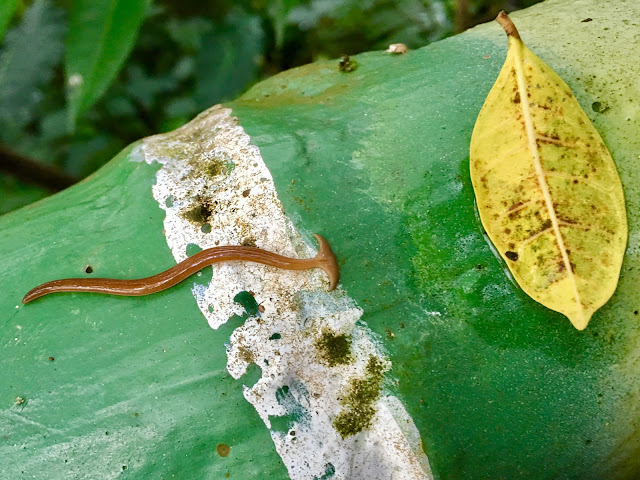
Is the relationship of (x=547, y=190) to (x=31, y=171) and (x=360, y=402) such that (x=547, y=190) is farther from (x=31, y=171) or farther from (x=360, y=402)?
(x=31, y=171)

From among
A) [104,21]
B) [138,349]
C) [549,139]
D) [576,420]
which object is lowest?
[576,420]

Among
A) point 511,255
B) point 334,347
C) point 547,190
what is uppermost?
point 547,190

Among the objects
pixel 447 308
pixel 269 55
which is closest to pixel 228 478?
pixel 447 308

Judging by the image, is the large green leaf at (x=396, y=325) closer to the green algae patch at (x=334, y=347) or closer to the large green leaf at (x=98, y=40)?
the green algae patch at (x=334, y=347)

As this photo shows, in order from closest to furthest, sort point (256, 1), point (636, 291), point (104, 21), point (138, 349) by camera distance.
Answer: point (636, 291)
point (138, 349)
point (104, 21)
point (256, 1)

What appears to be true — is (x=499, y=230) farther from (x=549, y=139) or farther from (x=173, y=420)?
(x=173, y=420)

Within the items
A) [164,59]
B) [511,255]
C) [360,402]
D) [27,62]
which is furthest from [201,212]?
[27,62]

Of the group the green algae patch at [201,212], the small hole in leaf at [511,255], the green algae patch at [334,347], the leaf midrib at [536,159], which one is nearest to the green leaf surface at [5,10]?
the green algae patch at [201,212]
